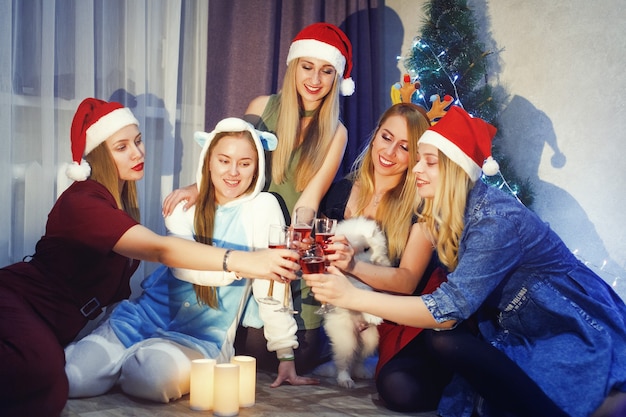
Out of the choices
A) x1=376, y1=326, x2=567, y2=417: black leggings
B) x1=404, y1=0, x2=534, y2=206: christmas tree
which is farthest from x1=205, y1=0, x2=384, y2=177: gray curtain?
x1=376, y1=326, x2=567, y2=417: black leggings

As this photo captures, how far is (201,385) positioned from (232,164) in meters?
0.93

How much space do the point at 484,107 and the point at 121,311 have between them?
7.01 ft

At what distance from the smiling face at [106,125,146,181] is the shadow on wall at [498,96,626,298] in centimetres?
203

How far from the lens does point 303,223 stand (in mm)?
2594

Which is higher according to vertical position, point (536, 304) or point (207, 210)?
point (207, 210)

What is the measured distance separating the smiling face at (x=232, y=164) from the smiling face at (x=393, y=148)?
571mm

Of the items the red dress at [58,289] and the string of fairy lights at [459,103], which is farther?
the string of fairy lights at [459,103]

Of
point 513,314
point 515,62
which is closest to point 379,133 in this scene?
point 513,314

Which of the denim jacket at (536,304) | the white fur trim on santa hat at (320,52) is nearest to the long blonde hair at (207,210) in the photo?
the white fur trim on santa hat at (320,52)

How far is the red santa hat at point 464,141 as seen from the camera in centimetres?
254

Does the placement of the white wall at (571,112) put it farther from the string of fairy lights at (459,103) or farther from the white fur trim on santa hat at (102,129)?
the white fur trim on santa hat at (102,129)

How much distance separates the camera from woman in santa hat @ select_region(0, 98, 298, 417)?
7.55 feet

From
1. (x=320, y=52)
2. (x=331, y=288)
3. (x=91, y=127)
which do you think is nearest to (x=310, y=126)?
(x=320, y=52)

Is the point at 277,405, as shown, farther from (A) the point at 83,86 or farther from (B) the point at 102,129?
(A) the point at 83,86
